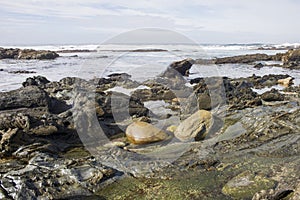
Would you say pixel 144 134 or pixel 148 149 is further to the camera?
pixel 144 134

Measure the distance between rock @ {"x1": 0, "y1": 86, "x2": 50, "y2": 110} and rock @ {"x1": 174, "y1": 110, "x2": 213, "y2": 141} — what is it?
4.41 metres

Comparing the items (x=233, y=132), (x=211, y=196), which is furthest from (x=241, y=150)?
(x=211, y=196)

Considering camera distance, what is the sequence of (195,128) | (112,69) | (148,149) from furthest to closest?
(112,69), (195,128), (148,149)

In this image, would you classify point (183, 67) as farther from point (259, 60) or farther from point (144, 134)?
point (259, 60)

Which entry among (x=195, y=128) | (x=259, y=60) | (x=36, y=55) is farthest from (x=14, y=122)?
(x=36, y=55)

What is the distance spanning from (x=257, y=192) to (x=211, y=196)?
2.17 feet

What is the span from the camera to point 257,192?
4688 millimetres

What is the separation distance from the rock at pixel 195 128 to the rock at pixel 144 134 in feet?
1.26

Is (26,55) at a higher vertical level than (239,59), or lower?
higher

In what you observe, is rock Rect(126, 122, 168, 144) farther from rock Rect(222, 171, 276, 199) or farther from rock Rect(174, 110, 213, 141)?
rock Rect(222, 171, 276, 199)

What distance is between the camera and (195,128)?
7520 mm

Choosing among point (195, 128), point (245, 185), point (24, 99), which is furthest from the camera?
point (24, 99)

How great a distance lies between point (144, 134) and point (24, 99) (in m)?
4.37

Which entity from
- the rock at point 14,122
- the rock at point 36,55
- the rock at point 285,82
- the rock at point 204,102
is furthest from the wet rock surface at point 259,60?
the rock at point 14,122
